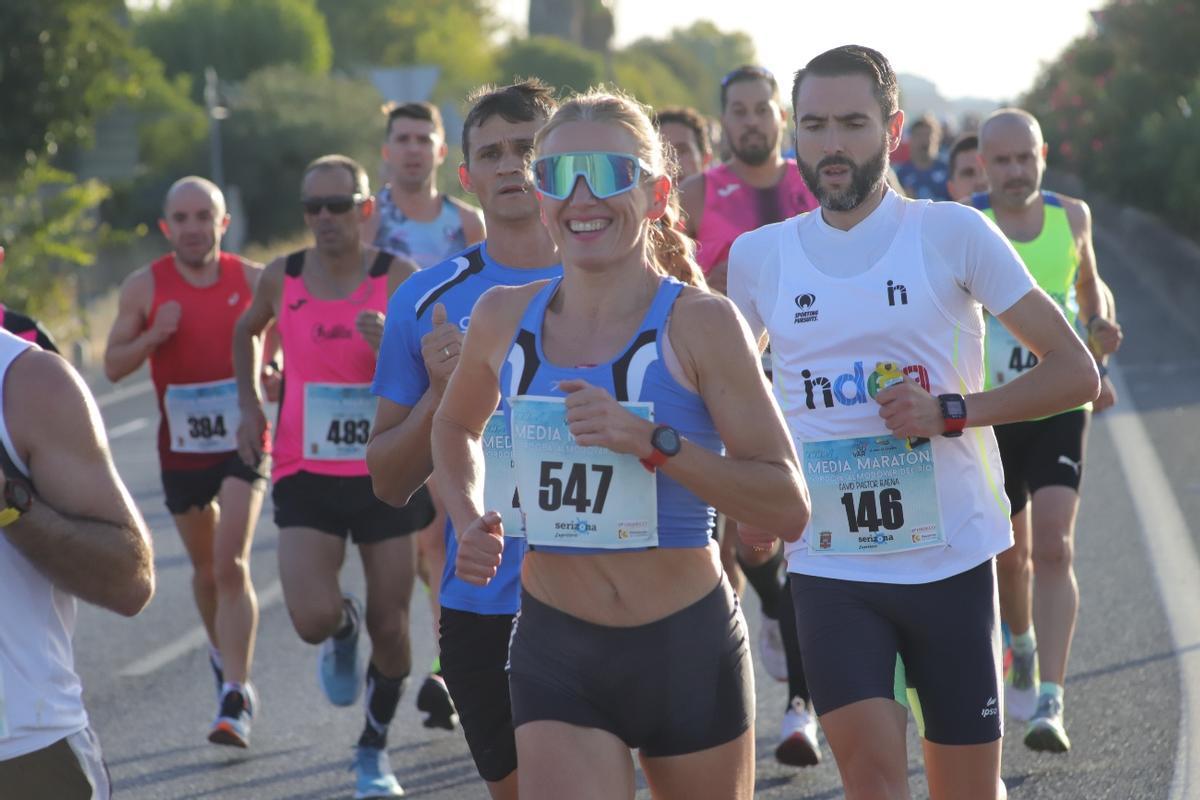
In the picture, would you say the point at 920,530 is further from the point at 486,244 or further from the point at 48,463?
the point at 48,463

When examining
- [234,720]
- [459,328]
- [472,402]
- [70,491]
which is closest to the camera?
[70,491]

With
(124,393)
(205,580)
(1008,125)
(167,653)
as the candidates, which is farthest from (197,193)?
(124,393)

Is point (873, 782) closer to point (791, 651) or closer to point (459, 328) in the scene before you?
point (459, 328)

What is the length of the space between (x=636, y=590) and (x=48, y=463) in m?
1.16

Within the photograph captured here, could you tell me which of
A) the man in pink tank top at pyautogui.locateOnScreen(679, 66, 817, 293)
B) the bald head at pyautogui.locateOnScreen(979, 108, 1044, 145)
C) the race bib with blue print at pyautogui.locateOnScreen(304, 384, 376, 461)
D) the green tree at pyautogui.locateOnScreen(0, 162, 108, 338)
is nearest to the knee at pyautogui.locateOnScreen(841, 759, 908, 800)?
the race bib with blue print at pyautogui.locateOnScreen(304, 384, 376, 461)

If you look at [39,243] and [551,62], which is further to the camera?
[551,62]

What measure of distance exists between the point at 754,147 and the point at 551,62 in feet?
203

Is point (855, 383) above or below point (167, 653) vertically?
above

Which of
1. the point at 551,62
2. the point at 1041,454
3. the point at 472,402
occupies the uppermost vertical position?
the point at 551,62

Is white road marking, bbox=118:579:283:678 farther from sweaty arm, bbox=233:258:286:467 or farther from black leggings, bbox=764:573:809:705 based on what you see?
black leggings, bbox=764:573:809:705

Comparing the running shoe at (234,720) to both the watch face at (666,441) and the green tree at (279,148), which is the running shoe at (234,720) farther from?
the green tree at (279,148)

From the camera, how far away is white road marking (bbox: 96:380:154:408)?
62.0 feet

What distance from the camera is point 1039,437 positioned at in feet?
23.7

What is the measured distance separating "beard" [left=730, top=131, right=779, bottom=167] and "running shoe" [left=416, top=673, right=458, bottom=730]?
2297 mm
